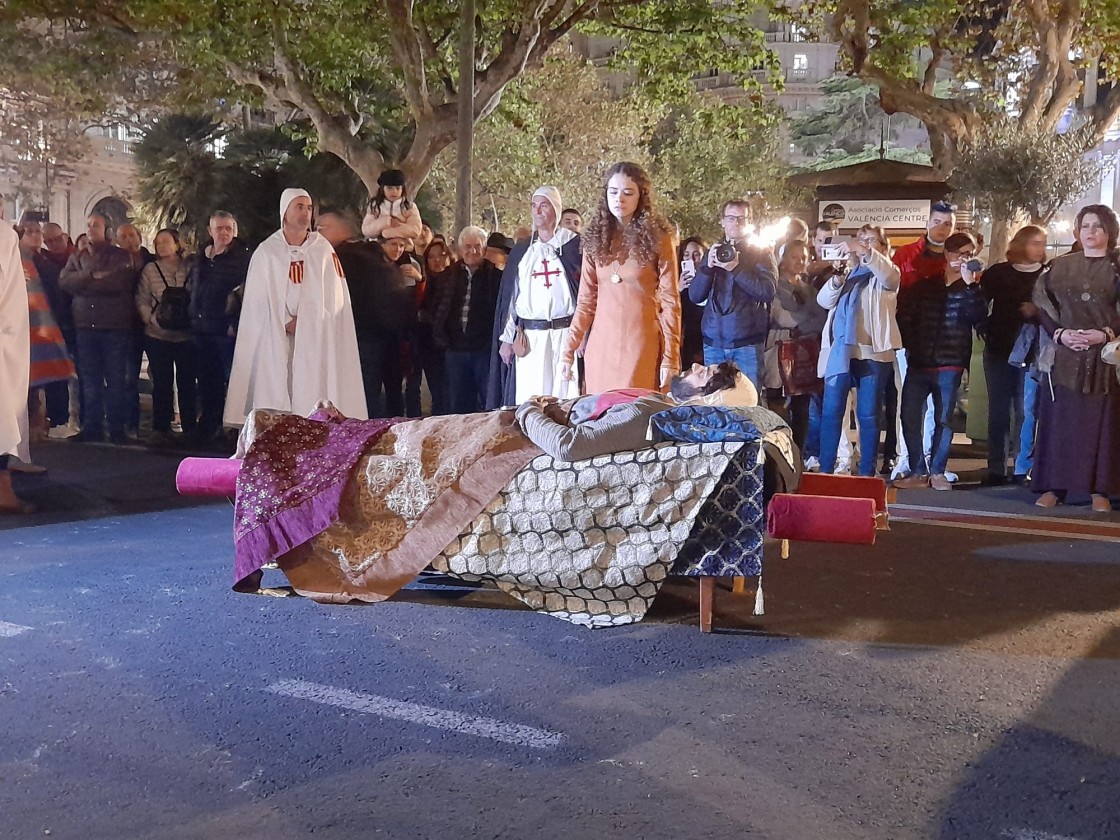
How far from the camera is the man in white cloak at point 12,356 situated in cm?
711

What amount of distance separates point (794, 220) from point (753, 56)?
9.31 meters

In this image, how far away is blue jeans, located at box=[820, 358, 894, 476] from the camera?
870cm

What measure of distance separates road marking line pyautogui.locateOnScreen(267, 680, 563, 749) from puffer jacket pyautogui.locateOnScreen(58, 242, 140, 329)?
22.5ft

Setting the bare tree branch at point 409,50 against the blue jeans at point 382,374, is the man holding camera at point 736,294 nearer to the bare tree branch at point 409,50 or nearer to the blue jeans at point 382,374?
the blue jeans at point 382,374

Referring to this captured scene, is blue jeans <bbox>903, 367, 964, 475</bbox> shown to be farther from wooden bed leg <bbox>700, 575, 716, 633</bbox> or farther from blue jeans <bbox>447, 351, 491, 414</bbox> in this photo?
wooden bed leg <bbox>700, 575, 716, 633</bbox>

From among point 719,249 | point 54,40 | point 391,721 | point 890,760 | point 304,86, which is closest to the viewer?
point 890,760

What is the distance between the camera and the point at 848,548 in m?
6.63

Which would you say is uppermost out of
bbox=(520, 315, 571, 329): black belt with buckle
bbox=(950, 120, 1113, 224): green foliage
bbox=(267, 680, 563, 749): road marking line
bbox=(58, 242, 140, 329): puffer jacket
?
bbox=(950, 120, 1113, 224): green foliage

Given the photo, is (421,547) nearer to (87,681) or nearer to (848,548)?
(87,681)

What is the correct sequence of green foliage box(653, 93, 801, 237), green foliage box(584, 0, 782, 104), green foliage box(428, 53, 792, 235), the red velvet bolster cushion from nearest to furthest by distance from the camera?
the red velvet bolster cushion < green foliage box(584, 0, 782, 104) < green foliage box(428, 53, 792, 235) < green foliage box(653, 93, 801, 237)

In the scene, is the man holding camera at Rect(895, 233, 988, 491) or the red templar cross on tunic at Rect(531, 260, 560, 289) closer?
the red templar cross on tunic at Rect(531, 260, 560, 289)

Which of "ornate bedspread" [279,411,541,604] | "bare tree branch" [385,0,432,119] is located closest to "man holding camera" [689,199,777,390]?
"ornate bedspread" [279,411,541,604]

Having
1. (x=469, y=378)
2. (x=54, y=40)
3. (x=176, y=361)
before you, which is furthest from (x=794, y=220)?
(x=54, y=40)

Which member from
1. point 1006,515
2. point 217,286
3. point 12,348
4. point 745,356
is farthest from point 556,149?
point 12,348
